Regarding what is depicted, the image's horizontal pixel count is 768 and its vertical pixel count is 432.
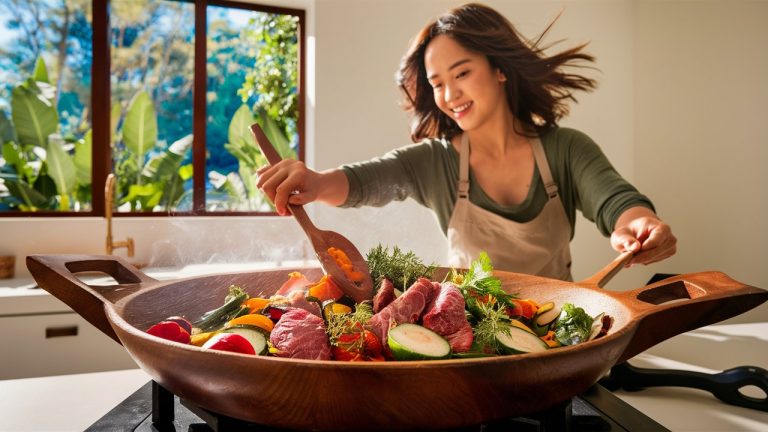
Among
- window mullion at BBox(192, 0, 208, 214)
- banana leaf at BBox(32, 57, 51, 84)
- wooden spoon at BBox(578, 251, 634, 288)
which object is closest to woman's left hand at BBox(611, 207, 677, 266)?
wooden spoon at BBox(578, 251, 634, 288)

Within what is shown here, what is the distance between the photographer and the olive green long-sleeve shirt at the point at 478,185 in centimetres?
167

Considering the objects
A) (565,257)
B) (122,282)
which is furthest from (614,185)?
(122,282)

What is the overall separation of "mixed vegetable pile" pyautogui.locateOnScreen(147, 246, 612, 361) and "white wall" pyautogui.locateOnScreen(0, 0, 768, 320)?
2.07 meters

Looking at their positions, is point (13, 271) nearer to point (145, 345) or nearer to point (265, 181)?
point (265, 181)

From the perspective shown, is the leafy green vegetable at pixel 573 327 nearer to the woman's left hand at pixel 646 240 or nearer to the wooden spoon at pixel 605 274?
the wooden spoon at pixel 605 274

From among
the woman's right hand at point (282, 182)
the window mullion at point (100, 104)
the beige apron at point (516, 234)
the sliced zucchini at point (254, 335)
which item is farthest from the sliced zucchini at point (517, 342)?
the window mullion at point (100, 104)

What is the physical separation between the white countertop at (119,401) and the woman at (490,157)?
0.74 m

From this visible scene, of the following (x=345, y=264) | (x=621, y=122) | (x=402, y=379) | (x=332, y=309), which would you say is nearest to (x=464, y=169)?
(x=345, y=264)

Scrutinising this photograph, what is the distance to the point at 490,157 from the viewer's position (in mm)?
2000

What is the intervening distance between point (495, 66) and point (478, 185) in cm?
42

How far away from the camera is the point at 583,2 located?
3.62m

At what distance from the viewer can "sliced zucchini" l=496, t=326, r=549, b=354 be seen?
2.05ft

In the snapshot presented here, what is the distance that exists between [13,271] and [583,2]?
377 centimetres

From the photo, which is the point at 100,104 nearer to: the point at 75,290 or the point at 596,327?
the point at 75,290
